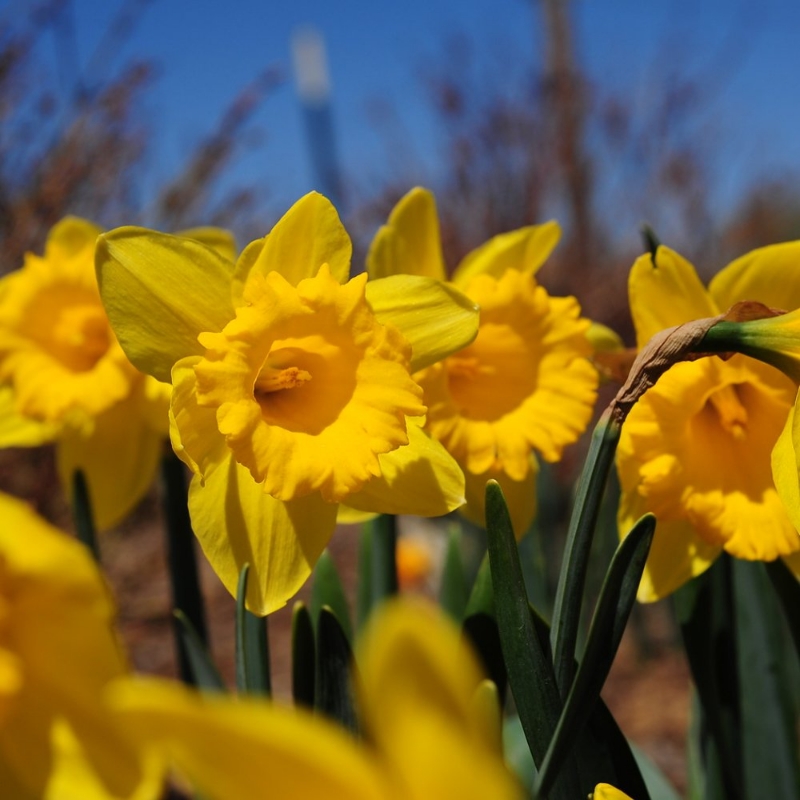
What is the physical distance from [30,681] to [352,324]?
0.53m

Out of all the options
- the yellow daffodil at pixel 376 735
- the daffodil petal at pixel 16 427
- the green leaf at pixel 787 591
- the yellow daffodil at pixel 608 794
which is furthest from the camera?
the daffodil petal at pixel 16 427

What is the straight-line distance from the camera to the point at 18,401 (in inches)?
53.5

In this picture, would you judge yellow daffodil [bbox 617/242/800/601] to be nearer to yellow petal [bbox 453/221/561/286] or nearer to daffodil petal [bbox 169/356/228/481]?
yellow petal [bbox 453/221/561/286]

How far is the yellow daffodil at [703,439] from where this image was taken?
39.3 inches

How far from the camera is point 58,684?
0.50m

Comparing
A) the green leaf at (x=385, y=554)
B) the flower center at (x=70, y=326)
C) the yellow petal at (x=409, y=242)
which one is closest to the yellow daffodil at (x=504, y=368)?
the yellow petal at (x=409, y=242)

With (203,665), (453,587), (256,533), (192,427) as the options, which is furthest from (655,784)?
(192,427)

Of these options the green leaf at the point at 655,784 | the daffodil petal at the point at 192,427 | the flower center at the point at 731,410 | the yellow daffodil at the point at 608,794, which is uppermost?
the daffodil petal at the point at 192,427

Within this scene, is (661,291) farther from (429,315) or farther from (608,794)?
(608,794)

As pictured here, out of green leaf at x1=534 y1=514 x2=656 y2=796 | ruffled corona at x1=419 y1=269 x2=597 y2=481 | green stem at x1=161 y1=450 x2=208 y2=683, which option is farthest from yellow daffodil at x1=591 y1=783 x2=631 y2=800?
green stem at x1=161 y1=450 x2=208 y2=683

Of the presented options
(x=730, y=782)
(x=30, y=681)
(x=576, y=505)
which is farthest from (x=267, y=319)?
(x=730, y=782)

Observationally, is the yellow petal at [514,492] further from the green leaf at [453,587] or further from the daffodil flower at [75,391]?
the daffodil flower at [75,391]

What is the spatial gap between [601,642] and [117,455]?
0.92m

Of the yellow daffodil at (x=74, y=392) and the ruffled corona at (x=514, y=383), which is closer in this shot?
the ruffled corona at (x=514, y=383)
